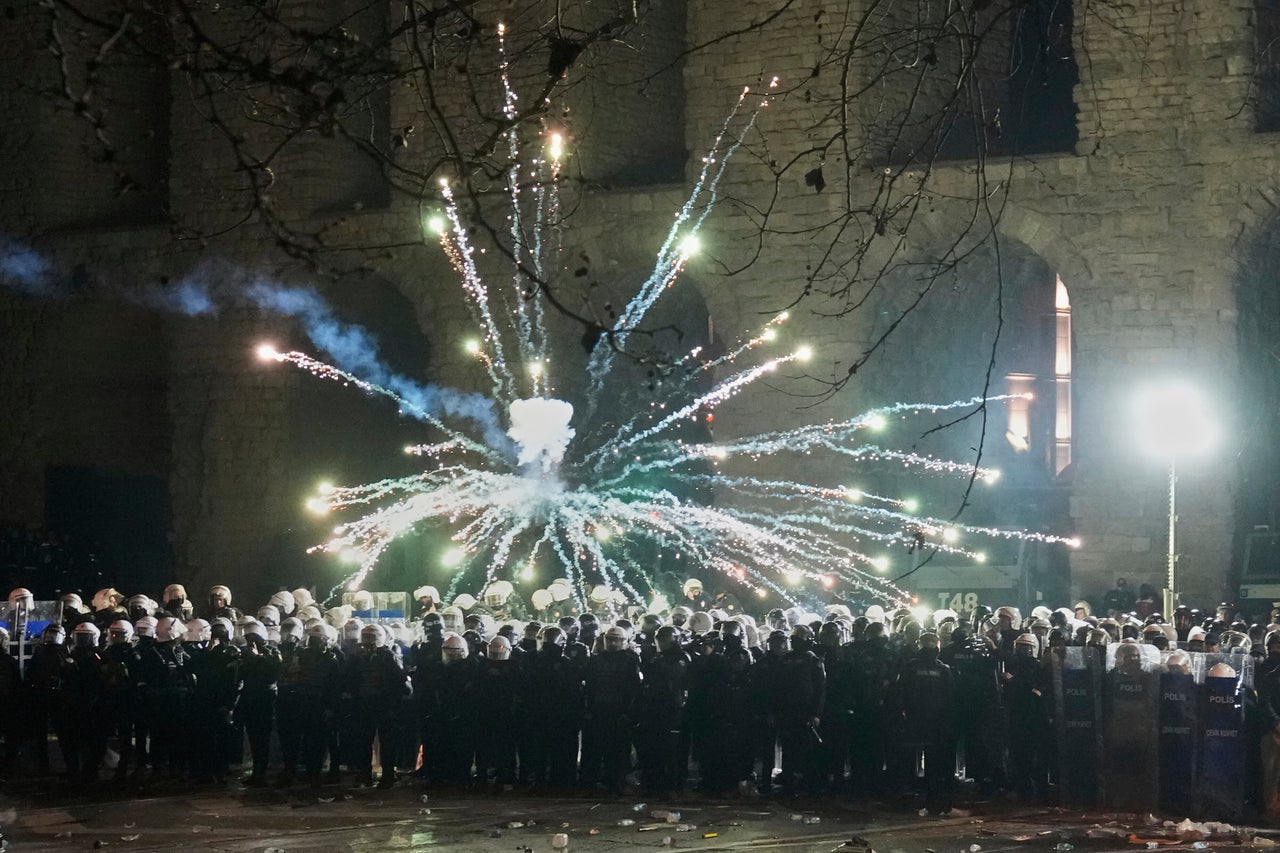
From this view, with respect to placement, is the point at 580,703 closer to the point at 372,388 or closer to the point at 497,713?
the point at 497,713

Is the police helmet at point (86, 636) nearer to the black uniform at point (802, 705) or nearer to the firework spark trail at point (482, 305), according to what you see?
the black uniform at point (802, 705)

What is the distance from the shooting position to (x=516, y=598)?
21281mm

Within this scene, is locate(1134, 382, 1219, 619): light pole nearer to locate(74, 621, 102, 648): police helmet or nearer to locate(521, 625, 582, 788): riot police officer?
locate(521, 625, 582, 788): riot police officer

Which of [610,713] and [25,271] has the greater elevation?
[25,271]

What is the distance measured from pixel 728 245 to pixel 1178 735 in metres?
13.3

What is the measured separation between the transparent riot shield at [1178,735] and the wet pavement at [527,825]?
0.16 metres

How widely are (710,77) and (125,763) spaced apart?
43.8ft

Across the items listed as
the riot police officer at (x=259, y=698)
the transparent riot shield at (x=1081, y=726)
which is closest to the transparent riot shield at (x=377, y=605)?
the riot police officer at (x=259, y=698)

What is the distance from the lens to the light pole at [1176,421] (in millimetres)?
20891

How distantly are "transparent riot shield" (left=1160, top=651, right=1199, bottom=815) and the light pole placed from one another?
947cm

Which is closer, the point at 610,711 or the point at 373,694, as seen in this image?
the point at 610,711

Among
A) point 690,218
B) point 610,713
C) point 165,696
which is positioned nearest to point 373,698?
point 165,696

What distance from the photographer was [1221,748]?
1138cm

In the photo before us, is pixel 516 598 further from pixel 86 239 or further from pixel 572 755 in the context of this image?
pixel 86 239
